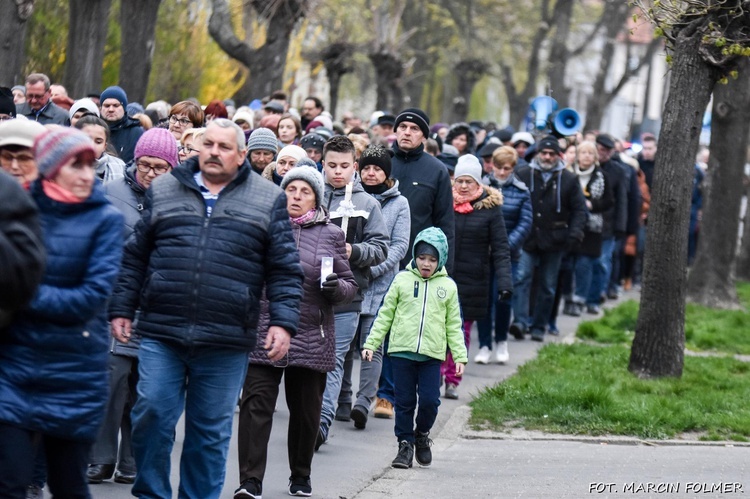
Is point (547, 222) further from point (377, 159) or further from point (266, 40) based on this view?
point (266, 40)

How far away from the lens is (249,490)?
7266 mm

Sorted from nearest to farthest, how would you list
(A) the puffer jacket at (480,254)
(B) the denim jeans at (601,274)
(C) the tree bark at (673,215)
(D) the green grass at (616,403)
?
(D) the green grass at (616,403) < (C) the tree bark at (673,215) < (A) the puffer jacket at (480,254) < (B) the denim jeans at (601,274)

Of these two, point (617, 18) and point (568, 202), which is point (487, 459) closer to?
point (568, 202)

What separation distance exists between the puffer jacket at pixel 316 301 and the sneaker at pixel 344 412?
2431 mm

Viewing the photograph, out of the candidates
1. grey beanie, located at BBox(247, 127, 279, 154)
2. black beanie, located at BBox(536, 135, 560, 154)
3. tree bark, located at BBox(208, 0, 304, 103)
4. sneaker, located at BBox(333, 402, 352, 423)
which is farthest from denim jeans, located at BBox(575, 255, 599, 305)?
sneaker, located at BBox(333, 402, 352, 423)

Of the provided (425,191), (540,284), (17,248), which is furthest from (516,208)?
(17,248)

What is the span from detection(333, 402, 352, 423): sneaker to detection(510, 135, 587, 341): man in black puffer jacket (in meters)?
5.42

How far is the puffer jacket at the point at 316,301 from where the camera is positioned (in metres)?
7.64

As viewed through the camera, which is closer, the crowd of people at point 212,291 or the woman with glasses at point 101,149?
the crowd of people at point 212,291

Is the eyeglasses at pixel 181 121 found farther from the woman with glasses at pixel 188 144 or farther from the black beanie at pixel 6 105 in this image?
the black beanie at pixel 6 105

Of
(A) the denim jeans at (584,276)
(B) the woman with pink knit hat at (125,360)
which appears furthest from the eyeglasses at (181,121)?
(A) the denim jeans at (584,276)

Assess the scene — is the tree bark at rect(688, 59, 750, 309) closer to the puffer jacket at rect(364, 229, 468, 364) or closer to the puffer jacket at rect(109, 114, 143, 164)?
the puffer jacket at rect(109, 114, 143, 164)

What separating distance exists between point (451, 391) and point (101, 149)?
4.20 meters

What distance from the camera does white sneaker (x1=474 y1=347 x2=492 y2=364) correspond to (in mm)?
13641
